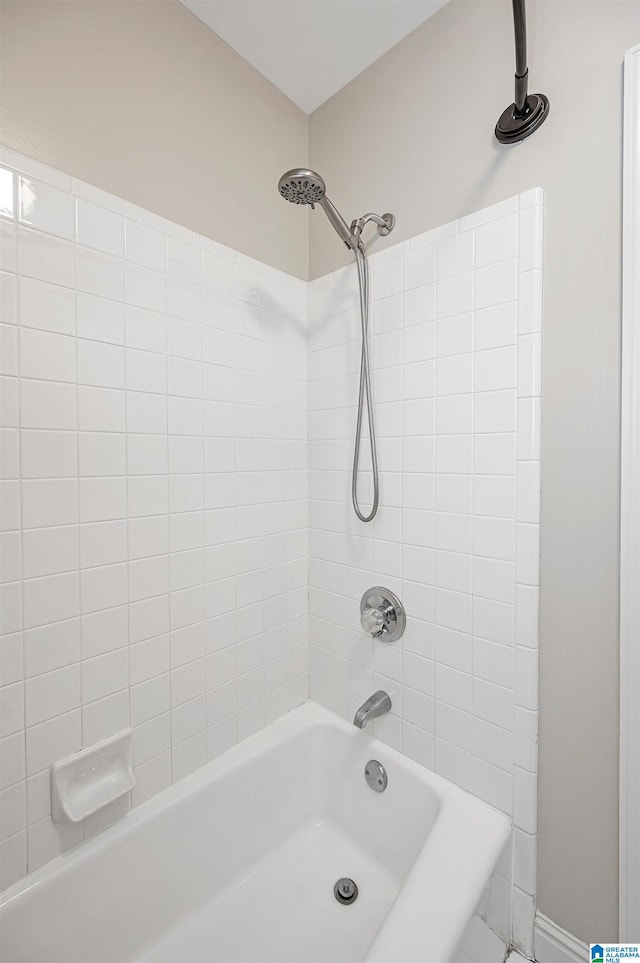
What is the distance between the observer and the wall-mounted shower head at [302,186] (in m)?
1.02

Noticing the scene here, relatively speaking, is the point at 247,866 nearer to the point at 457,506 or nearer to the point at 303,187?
the point at 457,506

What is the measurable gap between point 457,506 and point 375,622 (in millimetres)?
451

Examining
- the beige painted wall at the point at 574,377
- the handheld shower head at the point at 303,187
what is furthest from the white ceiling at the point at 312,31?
the handheld shower head at the point at 303,187

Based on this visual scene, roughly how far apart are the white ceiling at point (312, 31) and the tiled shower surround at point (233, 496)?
632 millimetres

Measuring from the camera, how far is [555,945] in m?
1.04

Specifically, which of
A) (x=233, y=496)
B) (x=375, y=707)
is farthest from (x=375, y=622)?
(x=233, y=496)

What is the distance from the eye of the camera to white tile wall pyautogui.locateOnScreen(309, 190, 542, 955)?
1.06 meters

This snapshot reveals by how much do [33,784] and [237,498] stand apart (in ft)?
2.76

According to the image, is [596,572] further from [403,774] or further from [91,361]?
[91,361]

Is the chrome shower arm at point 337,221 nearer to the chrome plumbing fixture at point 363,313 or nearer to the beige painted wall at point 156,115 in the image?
the chrome plumbing fixture at point 363,313

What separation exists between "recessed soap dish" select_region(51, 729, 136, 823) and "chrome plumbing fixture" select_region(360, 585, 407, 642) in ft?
Result: 2.38

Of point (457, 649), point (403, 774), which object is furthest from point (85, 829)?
point (457, 649)
